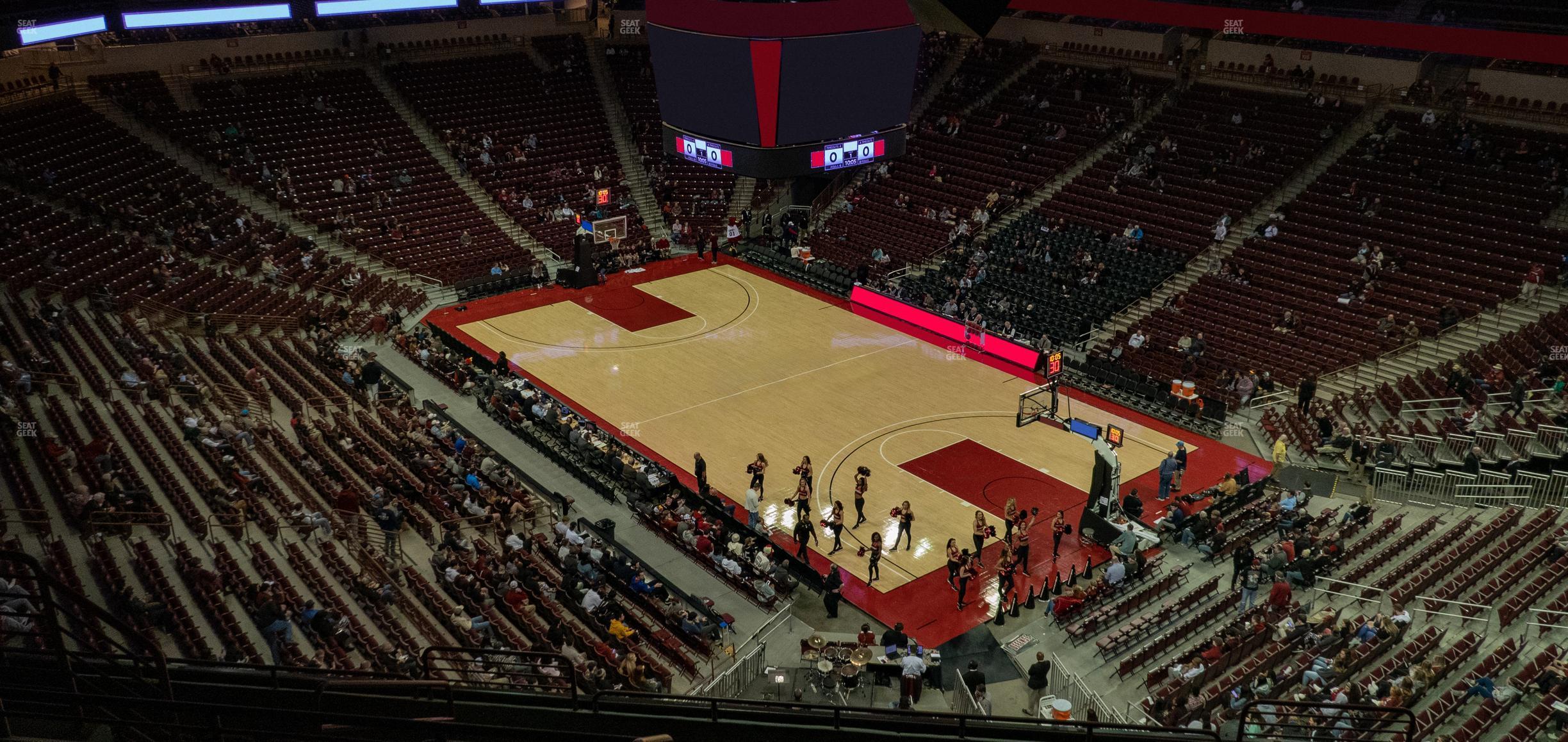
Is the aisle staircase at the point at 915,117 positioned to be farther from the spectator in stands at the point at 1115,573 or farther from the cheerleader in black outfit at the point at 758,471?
the spectator in stands at the point at 1115,573

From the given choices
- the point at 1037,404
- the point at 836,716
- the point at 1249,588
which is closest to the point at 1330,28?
the point at 1037,404

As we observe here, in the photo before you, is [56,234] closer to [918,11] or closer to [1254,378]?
[918,11]

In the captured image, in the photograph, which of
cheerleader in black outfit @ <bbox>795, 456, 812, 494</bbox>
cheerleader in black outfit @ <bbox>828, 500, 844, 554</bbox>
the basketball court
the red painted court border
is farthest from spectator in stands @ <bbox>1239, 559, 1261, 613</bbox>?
the red painted court border

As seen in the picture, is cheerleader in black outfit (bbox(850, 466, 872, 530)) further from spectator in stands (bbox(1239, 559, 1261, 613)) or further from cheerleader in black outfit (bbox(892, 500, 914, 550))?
spectator in stands (bbox(1239, 559, 1261, 613))

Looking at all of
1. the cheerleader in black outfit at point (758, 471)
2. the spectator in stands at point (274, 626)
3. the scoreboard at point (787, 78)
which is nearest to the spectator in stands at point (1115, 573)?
the cheerleader in black outfit at point (758, 471)

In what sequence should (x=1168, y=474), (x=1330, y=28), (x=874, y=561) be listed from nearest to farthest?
1. (x=874, y=561)
2. (x=1168, y=474)
3. (x=1330, y=28)

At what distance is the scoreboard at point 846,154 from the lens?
29750 mm

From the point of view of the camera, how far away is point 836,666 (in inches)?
749

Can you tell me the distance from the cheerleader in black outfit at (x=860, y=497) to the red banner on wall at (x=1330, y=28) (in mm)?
21583

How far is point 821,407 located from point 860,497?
6.46m

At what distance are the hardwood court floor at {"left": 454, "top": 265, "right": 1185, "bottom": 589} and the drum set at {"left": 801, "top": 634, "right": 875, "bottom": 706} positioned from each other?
10.9 ft

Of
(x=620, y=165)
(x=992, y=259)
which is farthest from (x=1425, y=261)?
(x=620, y=165)

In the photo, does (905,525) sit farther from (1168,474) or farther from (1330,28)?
(1330,28)

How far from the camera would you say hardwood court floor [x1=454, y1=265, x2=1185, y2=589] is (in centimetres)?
2586
